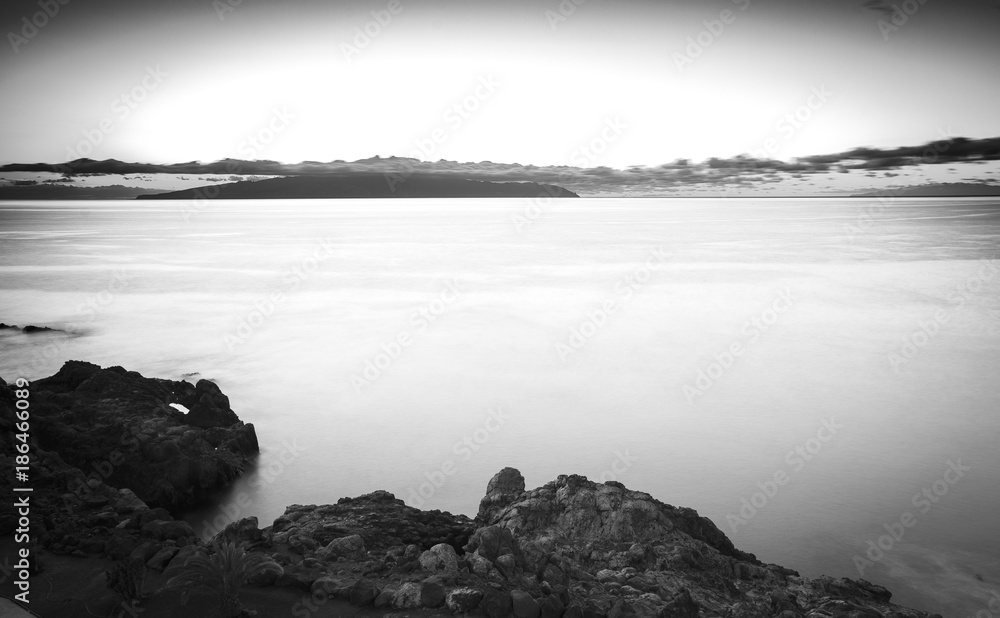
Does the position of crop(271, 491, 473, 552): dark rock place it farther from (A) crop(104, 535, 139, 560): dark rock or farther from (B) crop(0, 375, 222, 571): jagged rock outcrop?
(A) crop(104, 535, 139, 560): dark rock

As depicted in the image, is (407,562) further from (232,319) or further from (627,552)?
(232,319)

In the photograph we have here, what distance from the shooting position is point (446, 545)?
7.16 meters

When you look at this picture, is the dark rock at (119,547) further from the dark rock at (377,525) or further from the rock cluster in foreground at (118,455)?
the dark rock at (377,525)

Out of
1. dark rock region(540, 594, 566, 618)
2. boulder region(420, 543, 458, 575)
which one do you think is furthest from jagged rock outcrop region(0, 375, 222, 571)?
dark rock region(540, 594, 566, 618)

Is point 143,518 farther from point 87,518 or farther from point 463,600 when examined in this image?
point 463,600

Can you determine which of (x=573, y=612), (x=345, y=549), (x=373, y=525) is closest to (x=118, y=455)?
(x=373, y=525)

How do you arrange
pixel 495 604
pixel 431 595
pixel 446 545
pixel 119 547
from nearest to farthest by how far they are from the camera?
pixel 495 604 < pixel 431 595 < pixel 119 547 < pixel 446 545

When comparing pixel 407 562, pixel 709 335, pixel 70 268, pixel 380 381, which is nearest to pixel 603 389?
pixel 380 381

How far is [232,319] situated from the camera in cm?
2541

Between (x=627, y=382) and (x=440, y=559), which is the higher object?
(x=440, y=559)

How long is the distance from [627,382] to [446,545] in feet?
33.9

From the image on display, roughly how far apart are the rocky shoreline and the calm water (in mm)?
1394

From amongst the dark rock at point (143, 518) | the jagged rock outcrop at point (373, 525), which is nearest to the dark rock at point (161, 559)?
the dark rock at point (143, 518)

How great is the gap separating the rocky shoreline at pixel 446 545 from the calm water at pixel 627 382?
1.39 m
